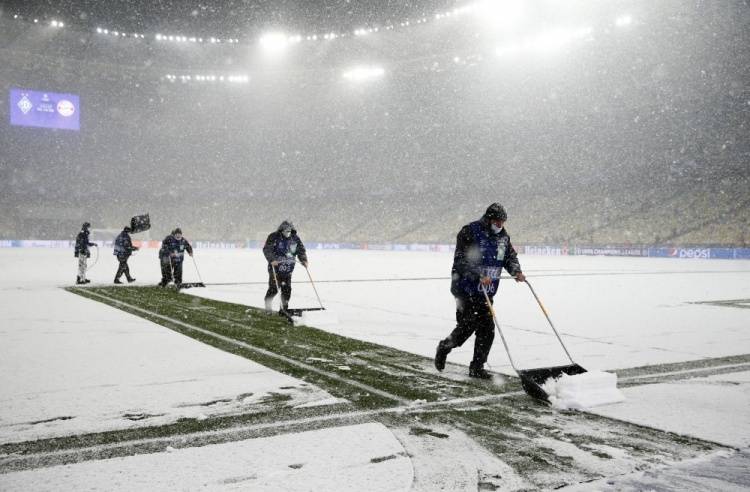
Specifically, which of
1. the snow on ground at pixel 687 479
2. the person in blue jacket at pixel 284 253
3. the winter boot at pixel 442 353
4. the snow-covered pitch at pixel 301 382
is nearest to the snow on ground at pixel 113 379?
the snow-covered pitch at pixel 301 382

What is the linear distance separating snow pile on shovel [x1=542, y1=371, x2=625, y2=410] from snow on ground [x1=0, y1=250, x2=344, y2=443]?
207cm

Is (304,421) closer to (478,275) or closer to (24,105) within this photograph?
(478,275)

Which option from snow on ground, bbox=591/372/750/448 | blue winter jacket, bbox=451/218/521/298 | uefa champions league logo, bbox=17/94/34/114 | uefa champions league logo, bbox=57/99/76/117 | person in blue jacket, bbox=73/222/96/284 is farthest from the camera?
uefa champions league logo, bbox=57/99/76/117

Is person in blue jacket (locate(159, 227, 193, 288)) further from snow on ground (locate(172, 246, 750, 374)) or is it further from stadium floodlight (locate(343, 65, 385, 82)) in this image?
stadium floodlight (locate(343, 65, 385, 82))

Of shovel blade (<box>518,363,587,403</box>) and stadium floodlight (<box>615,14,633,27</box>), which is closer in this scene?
shovel blade (<box>518,363,587,403</box>)

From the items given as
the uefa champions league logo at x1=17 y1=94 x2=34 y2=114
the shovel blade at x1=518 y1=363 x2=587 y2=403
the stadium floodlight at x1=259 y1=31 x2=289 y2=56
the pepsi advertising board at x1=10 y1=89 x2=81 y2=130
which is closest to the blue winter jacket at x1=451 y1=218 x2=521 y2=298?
the shovel blade at x1=518 y1=363 x2=587 y2=403

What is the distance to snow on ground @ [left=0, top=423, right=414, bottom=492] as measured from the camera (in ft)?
12.1

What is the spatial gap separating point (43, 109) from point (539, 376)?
51139mm

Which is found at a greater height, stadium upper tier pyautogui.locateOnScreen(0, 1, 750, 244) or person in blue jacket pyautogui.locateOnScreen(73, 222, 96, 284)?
stadium upper tier pyautogui.locateOnScreen(0, 1, 750, 244)

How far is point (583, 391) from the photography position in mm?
5520

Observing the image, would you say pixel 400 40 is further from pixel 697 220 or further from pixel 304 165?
pixel 697 220

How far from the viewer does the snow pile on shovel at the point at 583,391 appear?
18.0 feet

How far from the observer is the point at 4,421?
5.05 meters

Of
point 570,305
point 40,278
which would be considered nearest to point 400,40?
point 40,278
